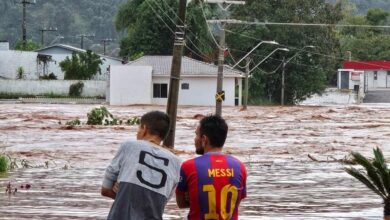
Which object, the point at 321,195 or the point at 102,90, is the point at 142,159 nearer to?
the point at 321,195

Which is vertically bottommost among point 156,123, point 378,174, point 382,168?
point 378,174

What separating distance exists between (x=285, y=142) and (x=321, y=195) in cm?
1897

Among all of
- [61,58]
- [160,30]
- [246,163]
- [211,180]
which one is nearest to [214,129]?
[211,180]

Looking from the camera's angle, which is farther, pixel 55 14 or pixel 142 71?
pixel 55 14

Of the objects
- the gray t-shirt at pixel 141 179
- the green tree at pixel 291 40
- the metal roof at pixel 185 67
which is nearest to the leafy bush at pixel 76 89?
the metal roof at pixel 185 67

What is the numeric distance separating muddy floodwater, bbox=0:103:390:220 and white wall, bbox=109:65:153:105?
22983 mm

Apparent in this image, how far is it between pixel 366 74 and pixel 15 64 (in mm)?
53906

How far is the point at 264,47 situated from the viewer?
313 ft

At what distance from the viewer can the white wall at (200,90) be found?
8081cm

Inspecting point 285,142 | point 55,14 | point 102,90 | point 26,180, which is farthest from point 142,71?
point 55,14

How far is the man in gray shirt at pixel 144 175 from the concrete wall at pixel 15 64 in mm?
85983

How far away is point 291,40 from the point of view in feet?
312

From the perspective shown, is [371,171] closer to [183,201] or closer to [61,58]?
[183,201]

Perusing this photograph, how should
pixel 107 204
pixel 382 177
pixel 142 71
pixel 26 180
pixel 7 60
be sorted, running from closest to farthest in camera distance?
pixel 382 177 < pixel 107 204 < pixel 26 180 < pixel 142 71 < pixel 7 60
